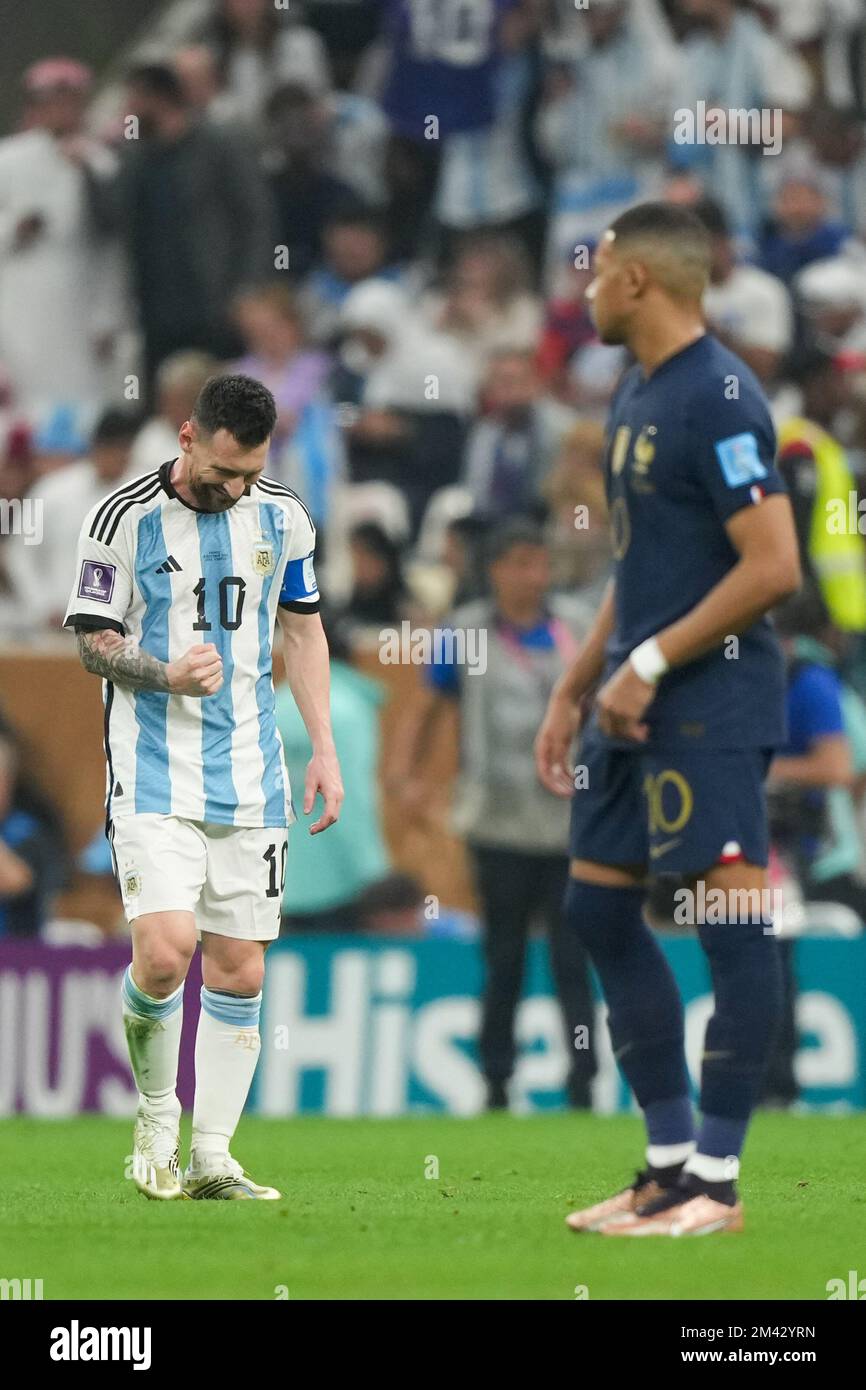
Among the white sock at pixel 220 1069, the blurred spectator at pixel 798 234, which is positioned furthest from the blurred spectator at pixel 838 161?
the white sock at pixel 220 1069

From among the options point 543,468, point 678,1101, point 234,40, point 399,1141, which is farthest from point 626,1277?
point 234,40

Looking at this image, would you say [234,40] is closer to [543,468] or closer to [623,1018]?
[543,468]

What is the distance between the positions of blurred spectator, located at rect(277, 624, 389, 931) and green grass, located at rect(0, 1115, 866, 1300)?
2669 mm

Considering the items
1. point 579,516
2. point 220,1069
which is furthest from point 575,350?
point 220,1069

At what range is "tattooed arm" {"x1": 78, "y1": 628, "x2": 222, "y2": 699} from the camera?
629 cm

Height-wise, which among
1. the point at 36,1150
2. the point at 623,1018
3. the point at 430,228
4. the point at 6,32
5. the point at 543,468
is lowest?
the point at 36,1150

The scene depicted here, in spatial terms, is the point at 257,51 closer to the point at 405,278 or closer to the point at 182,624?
the point at 405,278

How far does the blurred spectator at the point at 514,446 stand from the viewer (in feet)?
44.9

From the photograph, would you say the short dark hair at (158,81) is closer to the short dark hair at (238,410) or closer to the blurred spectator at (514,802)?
the blurred spectator at (514,802)

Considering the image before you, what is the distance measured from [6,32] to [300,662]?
9.26 metres

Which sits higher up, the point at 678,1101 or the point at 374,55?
the point at 374,55

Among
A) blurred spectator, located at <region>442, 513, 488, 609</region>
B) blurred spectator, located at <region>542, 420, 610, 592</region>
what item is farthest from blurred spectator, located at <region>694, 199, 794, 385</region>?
blurred spectator, located at <region>442, 513, 488, 609</region>

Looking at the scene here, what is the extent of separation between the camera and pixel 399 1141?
30.0 feet

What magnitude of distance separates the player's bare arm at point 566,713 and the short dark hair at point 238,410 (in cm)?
98
